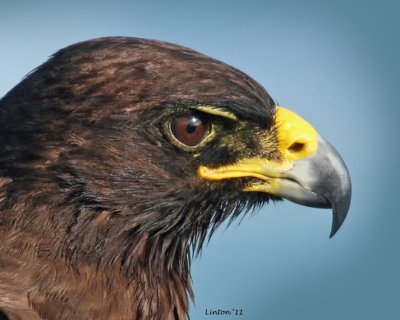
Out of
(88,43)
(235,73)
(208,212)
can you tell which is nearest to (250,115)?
(235,73)

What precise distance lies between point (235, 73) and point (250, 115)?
19cm

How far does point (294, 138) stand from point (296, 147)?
0.04 meters

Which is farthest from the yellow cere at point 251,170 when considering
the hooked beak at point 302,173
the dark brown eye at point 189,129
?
the dark brown eye at point 189,129

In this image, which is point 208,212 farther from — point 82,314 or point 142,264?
point 82,314

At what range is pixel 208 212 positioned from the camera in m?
4.43

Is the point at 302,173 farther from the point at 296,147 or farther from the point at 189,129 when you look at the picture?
the point at 189,129

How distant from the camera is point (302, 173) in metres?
4.32

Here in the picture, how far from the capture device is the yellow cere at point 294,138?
4.36m

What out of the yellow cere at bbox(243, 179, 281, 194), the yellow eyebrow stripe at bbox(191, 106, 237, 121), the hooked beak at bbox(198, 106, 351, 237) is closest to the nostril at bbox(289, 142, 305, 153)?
the hooked beak at bbox(198, 106, 351, 237)

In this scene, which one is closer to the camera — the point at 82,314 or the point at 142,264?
the point at 82,314

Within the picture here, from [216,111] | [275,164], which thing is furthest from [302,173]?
[216,111]

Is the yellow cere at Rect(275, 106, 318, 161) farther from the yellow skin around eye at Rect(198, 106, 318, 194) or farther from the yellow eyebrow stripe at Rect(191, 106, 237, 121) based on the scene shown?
the yellow eyebrow stripe at Rect(191, 106, 237, 121)

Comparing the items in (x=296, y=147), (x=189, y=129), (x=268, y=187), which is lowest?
(x=268, y=187)

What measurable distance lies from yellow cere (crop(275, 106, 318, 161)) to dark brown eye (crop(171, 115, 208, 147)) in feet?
1.21
